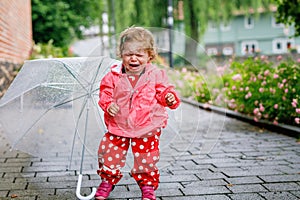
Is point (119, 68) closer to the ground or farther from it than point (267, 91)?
farther from it

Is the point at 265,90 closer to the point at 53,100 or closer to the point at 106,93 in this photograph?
the point at 53,100

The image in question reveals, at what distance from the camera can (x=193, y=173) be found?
13.5ft

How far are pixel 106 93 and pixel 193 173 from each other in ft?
4.85

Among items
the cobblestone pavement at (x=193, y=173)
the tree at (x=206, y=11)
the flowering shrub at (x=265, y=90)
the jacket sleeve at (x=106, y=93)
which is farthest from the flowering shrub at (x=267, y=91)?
the tree at (x=206, y=11)

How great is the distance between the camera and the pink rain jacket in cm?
292

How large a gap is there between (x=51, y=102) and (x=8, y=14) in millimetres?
6876

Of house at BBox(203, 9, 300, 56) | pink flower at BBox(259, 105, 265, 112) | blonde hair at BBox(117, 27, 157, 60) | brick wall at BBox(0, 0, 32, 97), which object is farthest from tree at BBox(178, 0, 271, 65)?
house at BBox(203, 9, 300, 56)

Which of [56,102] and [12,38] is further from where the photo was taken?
[12,38]

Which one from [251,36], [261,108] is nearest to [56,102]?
[261,108]

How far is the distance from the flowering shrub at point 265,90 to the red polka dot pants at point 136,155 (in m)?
2.10

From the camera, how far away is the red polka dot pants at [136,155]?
305 centimetres

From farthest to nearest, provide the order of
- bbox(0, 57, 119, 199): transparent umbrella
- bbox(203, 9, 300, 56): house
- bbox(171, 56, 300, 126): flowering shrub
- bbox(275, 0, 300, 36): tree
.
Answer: bbox(203, 9, 300, 56): house, bbox(275, 0, 300, 36): tree, bbox(171, 56, 300, 126): flowering shrub, bbox(0, 57, 119, 199): transparent umbrella

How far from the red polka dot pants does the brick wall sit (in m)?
5.60

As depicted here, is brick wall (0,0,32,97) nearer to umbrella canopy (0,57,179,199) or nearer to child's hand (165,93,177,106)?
umbrella canopy (0,57,179,199)
